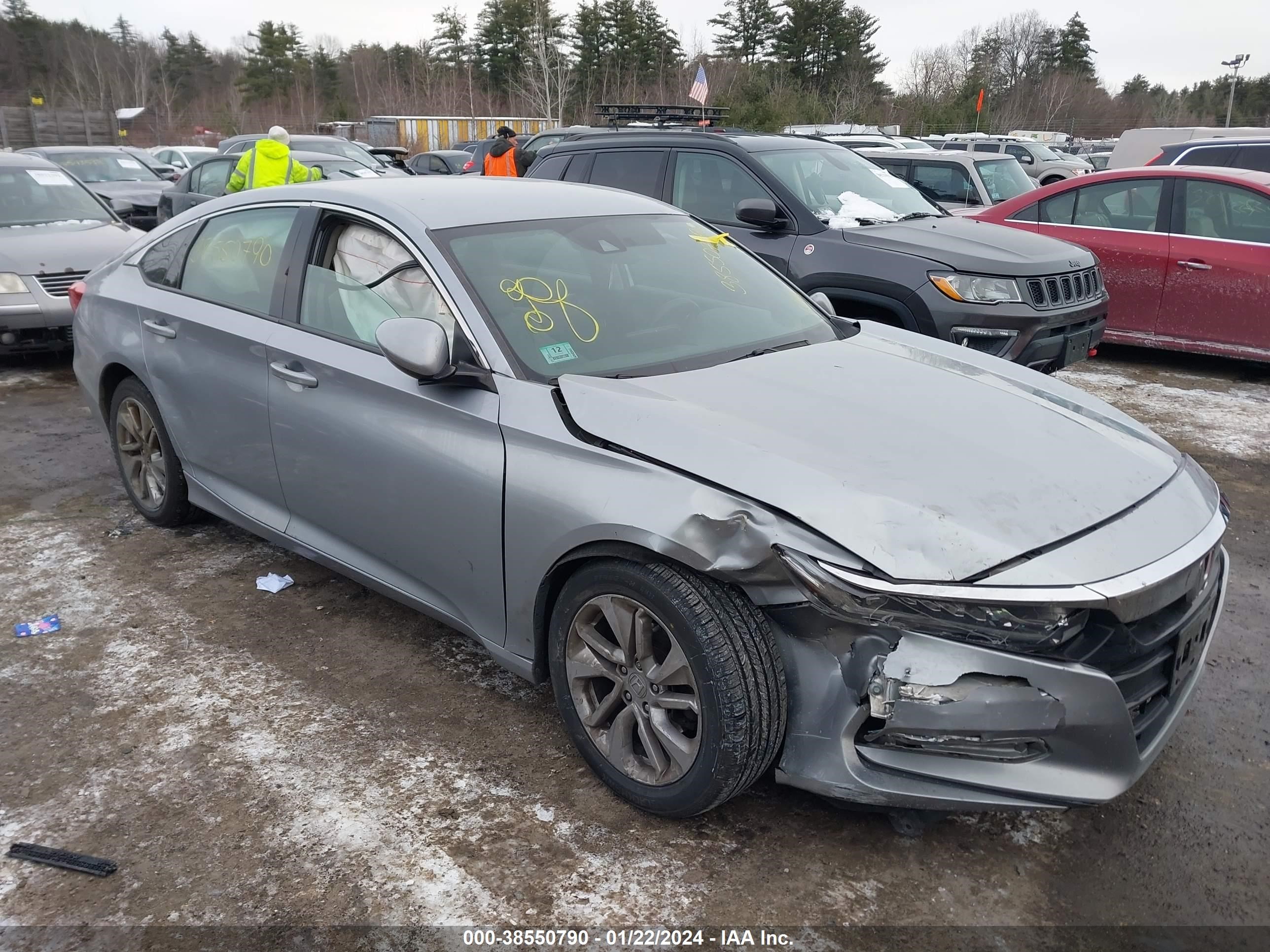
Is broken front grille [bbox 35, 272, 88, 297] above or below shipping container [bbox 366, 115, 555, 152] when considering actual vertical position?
below

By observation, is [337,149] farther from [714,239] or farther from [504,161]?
[714,239]

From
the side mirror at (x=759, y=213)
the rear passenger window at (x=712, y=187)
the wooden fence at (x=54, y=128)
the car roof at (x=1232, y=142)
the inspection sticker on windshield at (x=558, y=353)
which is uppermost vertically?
A: the wooden fence at (x=54, y=128)

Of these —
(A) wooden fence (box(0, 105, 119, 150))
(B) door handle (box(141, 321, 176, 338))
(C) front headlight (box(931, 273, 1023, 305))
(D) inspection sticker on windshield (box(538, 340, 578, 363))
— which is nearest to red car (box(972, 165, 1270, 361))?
(C) front headlight (box(931, 273, 1023, 305))

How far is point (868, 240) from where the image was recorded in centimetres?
630

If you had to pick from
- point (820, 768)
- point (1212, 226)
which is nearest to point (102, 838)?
point (820, 768)

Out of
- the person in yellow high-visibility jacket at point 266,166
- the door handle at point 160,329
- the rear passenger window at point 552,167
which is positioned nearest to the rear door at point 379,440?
the door handle at point 160,329

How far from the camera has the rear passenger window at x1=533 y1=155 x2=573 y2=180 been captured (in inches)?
299

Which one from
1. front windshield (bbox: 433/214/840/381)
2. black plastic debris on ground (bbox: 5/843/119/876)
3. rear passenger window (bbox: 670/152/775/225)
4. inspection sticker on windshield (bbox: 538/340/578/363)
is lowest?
black plastic debris on ground (bbox: 5/843/119/876)

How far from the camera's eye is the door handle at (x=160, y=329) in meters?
4.29

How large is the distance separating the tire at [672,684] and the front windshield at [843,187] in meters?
4.37

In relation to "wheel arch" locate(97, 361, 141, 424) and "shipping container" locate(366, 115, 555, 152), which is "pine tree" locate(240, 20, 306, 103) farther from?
"wheel arch" locate(97, 361, 141, 424)

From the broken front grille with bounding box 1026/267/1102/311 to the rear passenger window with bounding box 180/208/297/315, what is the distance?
4378 mm

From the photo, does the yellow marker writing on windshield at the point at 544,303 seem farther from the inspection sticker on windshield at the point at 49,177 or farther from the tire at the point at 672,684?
the inspection sticker on windshield at the point at 49,177

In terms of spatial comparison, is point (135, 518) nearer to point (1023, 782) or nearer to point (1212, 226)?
point (1023, 782)
